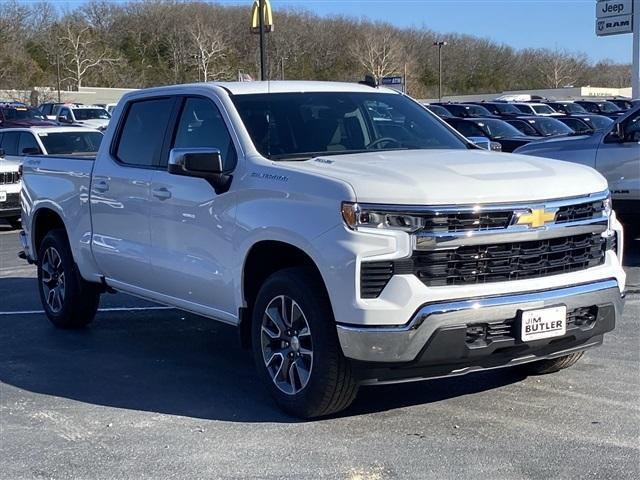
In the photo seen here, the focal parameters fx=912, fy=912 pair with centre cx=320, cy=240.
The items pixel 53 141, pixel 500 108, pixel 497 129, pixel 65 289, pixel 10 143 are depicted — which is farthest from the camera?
pixel 500 108

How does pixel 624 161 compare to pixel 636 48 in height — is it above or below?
below

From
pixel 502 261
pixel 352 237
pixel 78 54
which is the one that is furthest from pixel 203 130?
pixel 78 54

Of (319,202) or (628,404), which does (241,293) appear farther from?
(628,404)

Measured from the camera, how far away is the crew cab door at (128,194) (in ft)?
21.3

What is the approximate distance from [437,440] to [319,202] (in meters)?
1.42

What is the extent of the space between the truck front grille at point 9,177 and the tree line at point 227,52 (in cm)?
5382

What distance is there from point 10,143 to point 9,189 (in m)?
2.09

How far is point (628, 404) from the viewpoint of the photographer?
545 centimetres

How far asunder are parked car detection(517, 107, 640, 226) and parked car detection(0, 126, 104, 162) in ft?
29.6

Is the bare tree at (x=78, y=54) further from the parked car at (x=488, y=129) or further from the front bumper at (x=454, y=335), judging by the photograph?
the front bumper at (x=454, y=335)

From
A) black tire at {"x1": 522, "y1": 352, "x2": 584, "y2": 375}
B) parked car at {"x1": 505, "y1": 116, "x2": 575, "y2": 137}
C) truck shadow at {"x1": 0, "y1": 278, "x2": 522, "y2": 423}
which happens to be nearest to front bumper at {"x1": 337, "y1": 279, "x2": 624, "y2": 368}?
truck shadow at {"x1": 0, "y1": 278, "x2": 522, "y2": 423}

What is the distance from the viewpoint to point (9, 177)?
1547cm

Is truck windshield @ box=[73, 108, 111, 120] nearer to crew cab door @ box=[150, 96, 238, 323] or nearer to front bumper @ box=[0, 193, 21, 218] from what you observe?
front bumper @ box=[0, 193, 21, 218]

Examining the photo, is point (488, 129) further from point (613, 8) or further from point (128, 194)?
point (128, 194)
